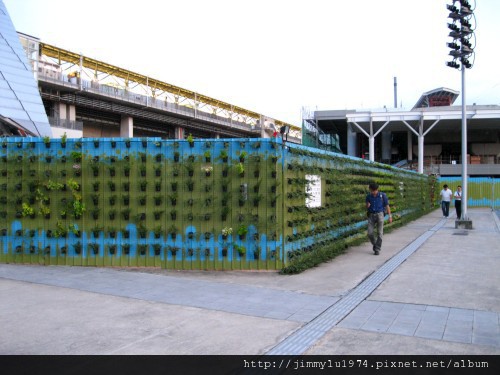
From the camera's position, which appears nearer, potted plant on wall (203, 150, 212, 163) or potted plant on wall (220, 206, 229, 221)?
potted plant on wall (220, 206, 229, 221)

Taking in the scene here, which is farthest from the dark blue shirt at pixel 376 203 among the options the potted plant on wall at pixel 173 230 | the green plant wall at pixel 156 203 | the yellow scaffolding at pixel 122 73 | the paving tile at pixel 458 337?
the yellow scaffolding at pixel 122 73

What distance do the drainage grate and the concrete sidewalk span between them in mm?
16

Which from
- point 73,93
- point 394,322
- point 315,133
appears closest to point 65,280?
point 394,322

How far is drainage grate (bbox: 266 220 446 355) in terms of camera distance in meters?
4.73

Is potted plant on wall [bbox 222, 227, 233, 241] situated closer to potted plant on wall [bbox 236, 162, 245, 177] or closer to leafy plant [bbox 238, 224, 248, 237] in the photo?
leafy plant [bbox 238, 224, 248, 237]

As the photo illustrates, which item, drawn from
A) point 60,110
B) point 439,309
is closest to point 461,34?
point 439,309

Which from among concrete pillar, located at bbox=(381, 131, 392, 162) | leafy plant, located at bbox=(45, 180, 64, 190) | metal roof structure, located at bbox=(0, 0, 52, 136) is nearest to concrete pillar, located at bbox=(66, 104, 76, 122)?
metal roof structure, located at bbox=(0, 0, 52, 136)

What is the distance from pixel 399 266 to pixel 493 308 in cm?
318

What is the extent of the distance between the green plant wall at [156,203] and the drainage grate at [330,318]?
62.3 inches

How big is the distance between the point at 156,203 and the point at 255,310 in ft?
12.2

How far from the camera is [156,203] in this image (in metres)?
8.97

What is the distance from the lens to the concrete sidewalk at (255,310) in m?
4.78

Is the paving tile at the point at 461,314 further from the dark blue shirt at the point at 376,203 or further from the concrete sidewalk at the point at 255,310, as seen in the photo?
the dark blue shirt at the point at 376,203

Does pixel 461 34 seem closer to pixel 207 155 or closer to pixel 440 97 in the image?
pixel 207 155
